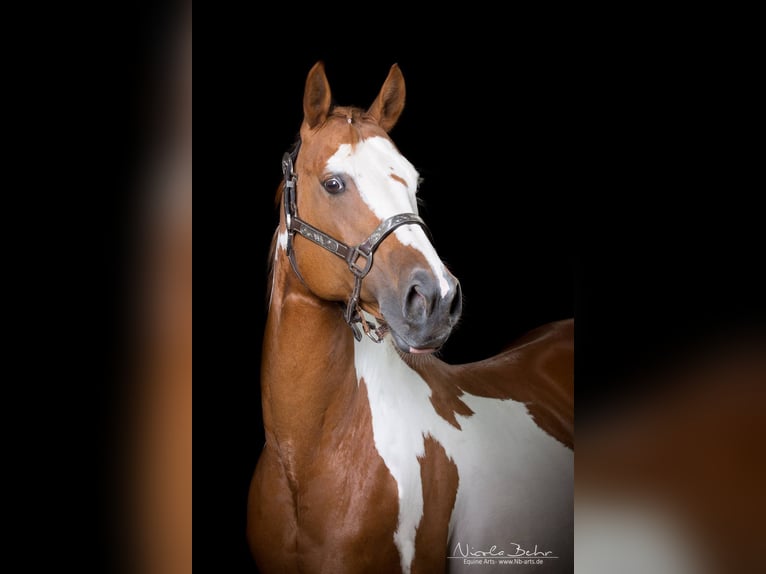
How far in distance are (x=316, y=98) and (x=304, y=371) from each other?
2.97 feet

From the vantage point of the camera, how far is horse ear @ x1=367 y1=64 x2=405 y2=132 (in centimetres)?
235

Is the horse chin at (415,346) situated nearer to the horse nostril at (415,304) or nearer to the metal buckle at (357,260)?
the horse nostril at (415,304)

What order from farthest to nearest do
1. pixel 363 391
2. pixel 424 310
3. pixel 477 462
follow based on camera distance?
pixel 477 462 → pixel 363 391 → pixel 424 310

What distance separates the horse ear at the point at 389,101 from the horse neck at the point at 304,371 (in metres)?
0.60

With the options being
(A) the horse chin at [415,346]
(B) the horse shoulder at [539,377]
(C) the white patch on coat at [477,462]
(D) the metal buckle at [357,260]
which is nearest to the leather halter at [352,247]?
(D) the metal buckle at [357,260]

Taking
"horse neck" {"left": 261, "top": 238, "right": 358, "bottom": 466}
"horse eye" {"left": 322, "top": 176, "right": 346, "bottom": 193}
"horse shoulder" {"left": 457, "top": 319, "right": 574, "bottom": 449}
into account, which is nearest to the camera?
"horse eye" {"left": 322, "top": 176, "right": 346, "bottom": 193}

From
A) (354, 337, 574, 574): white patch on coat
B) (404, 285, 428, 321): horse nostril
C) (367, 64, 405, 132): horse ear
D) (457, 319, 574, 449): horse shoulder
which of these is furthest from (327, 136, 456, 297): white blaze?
(457, 319, 574, 449): horse shoulder

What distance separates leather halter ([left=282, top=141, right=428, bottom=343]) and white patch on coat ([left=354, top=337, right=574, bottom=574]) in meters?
0.24

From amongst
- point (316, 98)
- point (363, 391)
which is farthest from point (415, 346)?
point (316, 98)

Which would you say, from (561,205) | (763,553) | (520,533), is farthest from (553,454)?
(561,205)

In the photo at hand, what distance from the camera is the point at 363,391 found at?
7.61ft

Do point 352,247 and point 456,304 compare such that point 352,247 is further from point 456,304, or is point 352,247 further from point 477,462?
point 477,462

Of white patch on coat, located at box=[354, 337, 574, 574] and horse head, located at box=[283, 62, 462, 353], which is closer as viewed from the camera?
horse head, located at box=[283, 62, 462, 353]

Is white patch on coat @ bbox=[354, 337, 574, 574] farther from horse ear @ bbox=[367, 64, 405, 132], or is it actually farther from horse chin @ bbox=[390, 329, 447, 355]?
horse ear @ bbox=[367, 64, 405, 132]
